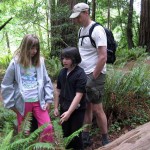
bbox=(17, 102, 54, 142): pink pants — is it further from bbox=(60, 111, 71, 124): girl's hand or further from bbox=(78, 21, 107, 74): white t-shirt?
bbox=(78, 21, 107, 74): white t-shirt

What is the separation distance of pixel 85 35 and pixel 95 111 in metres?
1.12

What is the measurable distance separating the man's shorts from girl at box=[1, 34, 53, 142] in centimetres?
62

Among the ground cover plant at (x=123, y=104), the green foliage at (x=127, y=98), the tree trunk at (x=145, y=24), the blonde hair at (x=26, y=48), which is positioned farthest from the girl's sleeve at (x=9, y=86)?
the tree trunk at (x=145, y=24)

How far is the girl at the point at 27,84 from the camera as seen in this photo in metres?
3.46

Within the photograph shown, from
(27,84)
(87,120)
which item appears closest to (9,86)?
(27,84)

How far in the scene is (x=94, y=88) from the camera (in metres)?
4.04

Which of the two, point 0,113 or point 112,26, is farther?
point 112,26

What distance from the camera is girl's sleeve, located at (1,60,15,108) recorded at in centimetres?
347

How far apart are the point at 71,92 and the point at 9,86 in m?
0.77

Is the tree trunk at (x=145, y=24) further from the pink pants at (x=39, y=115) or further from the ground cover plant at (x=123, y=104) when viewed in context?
the pink pants at (x=39, y=115)

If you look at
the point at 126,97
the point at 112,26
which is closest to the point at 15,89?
the point at 126,97

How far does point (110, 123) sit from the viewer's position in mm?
5152

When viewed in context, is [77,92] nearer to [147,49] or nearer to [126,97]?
[126,97]

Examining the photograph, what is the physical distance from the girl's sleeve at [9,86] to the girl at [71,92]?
60 cm
